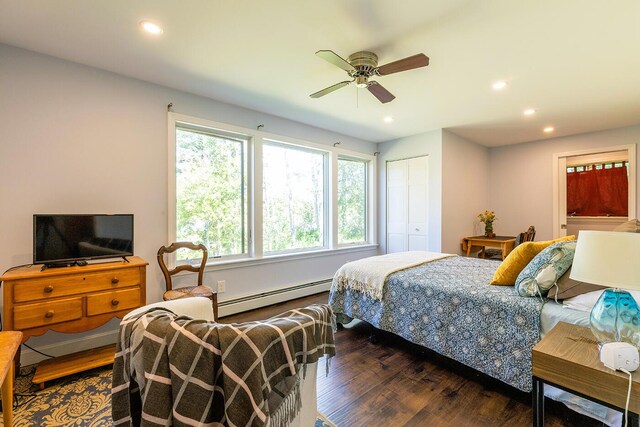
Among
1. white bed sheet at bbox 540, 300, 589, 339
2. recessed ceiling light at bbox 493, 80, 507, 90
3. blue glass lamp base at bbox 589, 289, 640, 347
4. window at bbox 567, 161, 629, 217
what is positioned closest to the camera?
blue glass lamp base at bbox 589, 289, 640, 347

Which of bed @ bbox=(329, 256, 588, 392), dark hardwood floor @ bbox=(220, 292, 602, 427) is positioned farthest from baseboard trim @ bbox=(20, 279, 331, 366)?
dark hardwood floor @ bbox=(220, 292, 602, 427)

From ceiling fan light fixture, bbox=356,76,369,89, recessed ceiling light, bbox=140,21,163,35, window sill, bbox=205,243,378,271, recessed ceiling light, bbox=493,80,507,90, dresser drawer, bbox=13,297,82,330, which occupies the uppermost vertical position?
recessed ceiling light, bbox=140,21,163,35

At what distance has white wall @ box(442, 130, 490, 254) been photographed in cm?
444

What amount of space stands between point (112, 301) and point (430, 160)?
14.2 ft

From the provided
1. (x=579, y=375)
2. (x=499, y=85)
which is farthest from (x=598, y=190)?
(x=579, y=375)

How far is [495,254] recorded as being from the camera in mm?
5289

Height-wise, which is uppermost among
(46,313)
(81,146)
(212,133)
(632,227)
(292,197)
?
(212,133)

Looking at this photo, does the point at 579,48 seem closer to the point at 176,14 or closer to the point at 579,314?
the point at 579,314

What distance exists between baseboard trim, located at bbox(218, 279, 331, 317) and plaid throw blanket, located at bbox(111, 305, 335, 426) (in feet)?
7.57

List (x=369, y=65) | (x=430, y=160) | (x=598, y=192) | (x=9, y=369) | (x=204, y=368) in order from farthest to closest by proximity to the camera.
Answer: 1. (x=598, y=192)
2. (x=430, y=160)
3. (x=369, y=65)
4. (x=9, y=369)
5. (x=204, y=368)

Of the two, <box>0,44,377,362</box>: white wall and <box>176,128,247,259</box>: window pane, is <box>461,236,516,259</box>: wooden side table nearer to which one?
<box>176,128,247,259</box>: window pane

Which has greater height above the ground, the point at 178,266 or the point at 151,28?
the point at 151,28

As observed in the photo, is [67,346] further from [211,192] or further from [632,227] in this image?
[632,227]

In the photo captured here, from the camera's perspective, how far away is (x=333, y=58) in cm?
196
